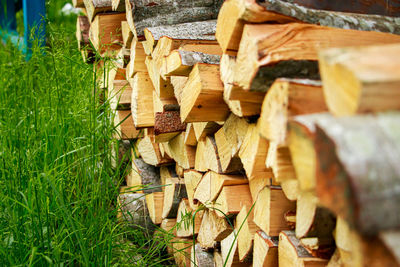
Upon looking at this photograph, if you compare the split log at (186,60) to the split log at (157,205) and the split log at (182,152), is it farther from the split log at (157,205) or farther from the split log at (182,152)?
the split log at (157,205)

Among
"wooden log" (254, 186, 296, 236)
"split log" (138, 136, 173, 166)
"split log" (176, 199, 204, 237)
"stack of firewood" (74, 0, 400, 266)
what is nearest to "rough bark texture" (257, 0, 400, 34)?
"stack of firewood" (74, 0, 400, 266)

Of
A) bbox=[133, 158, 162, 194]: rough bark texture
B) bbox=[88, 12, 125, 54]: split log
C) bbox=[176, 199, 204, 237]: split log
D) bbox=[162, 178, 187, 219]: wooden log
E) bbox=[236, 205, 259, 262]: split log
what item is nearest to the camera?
bbox=[236, 205, 259, 262]: split log

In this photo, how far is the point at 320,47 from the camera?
3.81 feet

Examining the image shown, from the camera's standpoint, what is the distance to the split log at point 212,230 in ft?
6.00

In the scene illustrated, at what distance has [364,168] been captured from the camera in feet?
2.19

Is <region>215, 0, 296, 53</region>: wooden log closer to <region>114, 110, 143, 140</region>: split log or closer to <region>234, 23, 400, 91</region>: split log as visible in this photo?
<region>234, 23, 400, 91</region>: split log

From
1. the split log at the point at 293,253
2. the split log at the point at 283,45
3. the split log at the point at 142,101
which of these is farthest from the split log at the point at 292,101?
the split log at the point at 142,101

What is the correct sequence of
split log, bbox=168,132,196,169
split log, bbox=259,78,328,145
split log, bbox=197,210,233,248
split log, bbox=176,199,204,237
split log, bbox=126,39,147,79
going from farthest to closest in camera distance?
split log, bbox=126,39,147,79 < split log, bbox=168,132,196,169 < split log, bbox=176,199,204,237 < split log, bbox=197,210,233,248 < split log, bbox=259,78,328,145

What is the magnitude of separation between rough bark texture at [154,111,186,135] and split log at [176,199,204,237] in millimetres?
366

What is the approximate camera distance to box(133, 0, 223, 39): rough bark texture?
6.97 feet

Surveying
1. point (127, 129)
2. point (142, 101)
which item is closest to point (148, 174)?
point (127, 129)

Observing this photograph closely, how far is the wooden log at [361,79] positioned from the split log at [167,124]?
133cm

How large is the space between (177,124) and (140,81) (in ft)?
1.35

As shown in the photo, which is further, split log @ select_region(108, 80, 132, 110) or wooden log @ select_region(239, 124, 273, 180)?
split log @ select_region(108, 80, 132, 110)
